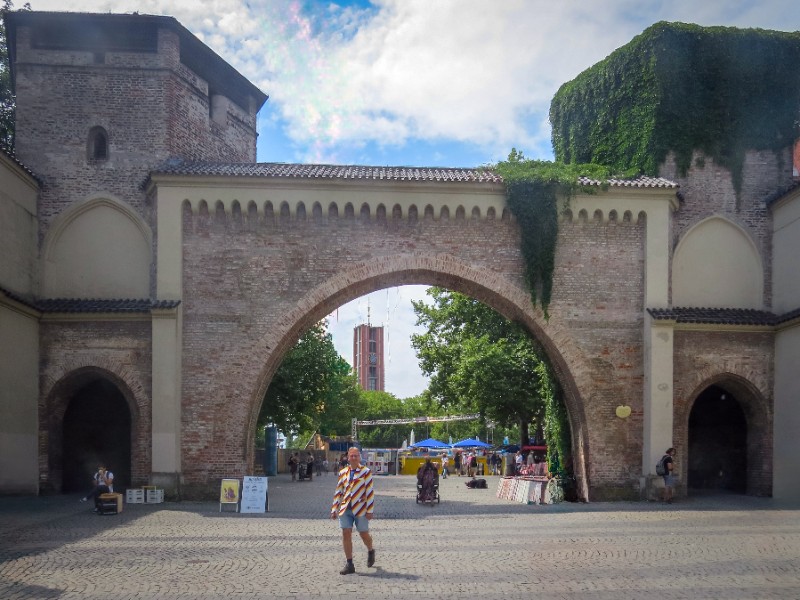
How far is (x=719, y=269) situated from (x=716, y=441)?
17.5ft

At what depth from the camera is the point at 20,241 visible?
22.1 m

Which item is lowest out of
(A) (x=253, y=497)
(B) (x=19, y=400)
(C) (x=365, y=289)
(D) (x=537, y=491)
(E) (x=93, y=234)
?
(D) (x=537, y=491)

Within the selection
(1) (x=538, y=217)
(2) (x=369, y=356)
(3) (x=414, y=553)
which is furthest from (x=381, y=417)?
(3) (x=414, y=553)

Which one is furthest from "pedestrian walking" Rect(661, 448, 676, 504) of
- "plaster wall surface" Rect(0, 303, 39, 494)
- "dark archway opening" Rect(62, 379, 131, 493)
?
"plaster wall surface" Rect(0, 303, 39, 494)

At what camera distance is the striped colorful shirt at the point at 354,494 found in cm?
1102

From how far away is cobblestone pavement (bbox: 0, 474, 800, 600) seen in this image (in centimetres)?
982

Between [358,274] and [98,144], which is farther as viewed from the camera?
[98,144]

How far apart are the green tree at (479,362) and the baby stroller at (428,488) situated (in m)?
10.0

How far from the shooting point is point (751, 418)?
23328 mm

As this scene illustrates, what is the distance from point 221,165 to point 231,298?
12.4 feet

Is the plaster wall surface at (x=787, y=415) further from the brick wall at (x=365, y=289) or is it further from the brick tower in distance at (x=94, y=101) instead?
the brick tower in distance at (x=94, y=101)

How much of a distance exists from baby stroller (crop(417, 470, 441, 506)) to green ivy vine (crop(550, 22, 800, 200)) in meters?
10.2

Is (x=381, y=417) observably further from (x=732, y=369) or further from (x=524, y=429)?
(x=732, y=369)

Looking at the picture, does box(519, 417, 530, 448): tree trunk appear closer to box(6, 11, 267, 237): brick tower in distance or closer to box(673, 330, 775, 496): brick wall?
box(673, 330, 775, 496): brick wall
